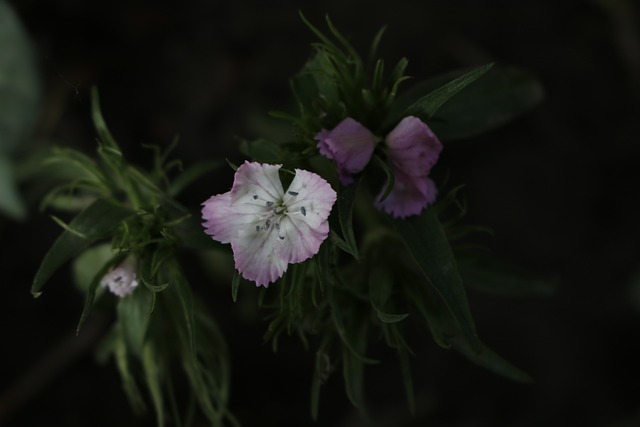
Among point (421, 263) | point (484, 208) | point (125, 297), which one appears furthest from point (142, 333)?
point (484, 208)

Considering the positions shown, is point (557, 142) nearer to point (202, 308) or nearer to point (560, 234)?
point (560, 234)

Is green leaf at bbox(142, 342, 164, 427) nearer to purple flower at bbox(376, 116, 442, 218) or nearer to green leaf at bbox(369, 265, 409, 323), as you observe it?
green leaf at bbox(369, 265, 409, 323)

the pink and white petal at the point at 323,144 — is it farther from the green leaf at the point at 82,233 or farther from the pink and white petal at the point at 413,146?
the green leaf at the point at 82,233

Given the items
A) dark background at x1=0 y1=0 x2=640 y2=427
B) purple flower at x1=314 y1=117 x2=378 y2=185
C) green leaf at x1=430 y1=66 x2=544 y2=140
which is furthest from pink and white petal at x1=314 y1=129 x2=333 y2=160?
dark background at x1=0 y1=0 x2=640 y2=427

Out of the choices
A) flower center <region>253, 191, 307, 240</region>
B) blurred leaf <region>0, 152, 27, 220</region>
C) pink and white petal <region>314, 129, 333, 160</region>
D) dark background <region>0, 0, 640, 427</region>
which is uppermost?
pink and white petal <region>314, 129, 333, 160</region>

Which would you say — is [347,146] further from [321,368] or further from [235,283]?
[321,368]

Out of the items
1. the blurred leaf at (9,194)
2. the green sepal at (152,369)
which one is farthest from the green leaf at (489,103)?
the blurred leaf at (9,194)

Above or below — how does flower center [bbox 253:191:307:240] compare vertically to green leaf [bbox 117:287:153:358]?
above
